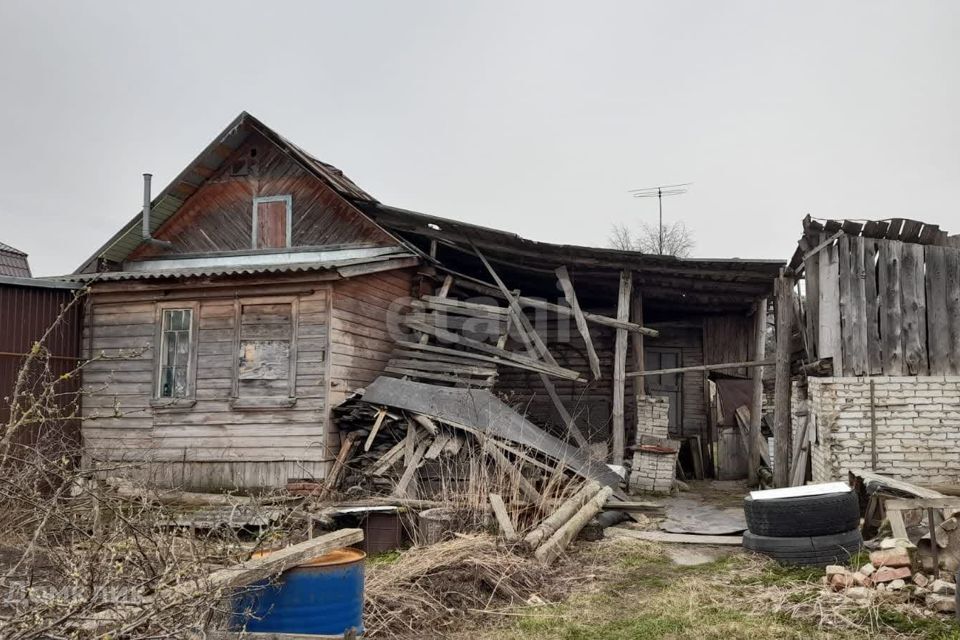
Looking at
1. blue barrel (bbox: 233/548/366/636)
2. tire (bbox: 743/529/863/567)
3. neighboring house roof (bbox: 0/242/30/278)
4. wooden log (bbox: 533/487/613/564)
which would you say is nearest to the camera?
blue barrel (bbox: 233/548/366/636)

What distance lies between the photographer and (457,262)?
1453 centimetres

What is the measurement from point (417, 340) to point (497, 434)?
326 centimetres

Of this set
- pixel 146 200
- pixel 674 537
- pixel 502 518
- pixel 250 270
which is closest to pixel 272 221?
pixel 146 200

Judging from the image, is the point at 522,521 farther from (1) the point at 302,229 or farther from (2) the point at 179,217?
(2) the point at 179,217

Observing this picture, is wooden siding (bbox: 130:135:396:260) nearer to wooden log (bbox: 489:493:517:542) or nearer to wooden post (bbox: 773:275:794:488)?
wooden log (bbox: 489:493:517:542)

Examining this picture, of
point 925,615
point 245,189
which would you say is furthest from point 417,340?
point 925,615

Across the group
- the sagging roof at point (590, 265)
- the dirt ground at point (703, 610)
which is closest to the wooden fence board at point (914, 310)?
the sagging roof at point (590, 265)

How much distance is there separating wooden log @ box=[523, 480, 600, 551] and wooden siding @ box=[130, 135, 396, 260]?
222 inches

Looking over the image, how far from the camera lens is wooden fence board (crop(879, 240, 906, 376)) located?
364 inches

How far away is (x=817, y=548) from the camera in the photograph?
6965 millimetres

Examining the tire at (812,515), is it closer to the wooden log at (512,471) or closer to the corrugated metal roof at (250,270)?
the wooden log at (512,471)

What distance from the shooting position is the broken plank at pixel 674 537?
852cm

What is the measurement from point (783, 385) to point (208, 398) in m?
8.49

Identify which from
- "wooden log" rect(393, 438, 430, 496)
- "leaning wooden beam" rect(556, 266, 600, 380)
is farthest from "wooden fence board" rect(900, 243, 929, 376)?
"wooden log" rect(393, 438, 430, 496)
